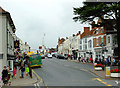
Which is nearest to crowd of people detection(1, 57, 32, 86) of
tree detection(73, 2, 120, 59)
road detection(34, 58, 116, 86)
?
road detection(34, 58, 116, 86)

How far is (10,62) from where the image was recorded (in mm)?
25734

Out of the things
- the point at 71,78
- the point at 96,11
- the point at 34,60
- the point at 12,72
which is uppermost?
the point at 96,11

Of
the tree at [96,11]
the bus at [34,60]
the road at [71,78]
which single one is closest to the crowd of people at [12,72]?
the road at [71,78]

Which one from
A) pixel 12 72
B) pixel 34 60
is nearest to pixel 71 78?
pixel 12 72

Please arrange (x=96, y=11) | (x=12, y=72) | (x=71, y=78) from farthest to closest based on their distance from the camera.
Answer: (x=96, y=11) < (x=12, y=72) < (x=71, y=78)

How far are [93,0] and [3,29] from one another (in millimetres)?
18806

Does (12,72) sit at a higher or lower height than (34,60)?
lower

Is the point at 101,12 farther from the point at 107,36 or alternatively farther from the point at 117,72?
the point at 117,72

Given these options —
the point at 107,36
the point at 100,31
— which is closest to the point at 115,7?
the point at 107,36

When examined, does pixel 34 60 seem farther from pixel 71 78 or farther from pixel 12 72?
pixel 71 78

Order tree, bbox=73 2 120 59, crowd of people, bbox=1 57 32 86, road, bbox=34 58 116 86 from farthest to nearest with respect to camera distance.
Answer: tree, bbox=73 2 120 59
road, bbox=34 58 116 86
crowd of people, bbox=1 57 32 86

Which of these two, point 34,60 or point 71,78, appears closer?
point 71,78

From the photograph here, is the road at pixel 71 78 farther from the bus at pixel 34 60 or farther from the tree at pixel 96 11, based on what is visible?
the tree at pixel 96 11

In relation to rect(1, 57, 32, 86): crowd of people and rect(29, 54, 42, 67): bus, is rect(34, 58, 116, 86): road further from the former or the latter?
rect(29, 54, 42, 67): bus
